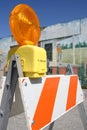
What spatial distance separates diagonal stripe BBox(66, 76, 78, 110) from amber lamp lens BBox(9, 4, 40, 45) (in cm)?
88

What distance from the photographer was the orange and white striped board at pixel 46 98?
191cm

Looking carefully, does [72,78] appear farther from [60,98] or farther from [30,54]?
[30,54]

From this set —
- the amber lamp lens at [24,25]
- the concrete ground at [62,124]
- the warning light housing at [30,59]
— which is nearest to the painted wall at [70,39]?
the concrete ground at [62,124]

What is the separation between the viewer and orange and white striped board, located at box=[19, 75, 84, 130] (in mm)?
1907

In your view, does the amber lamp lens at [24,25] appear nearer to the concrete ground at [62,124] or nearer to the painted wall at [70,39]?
the concrete ground at [62,124]

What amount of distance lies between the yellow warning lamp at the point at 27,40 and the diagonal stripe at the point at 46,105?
182 millimetres

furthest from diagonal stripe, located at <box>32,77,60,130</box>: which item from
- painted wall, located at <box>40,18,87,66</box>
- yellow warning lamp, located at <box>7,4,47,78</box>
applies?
painted wall, located at <box>40,18,87,66</box>

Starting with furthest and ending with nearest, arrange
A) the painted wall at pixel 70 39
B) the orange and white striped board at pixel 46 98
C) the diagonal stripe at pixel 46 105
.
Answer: the painted wall at pixel 70 39 < the diagonal stripe at pixel 46 105 < the orange and white striped board at pixel 46 98

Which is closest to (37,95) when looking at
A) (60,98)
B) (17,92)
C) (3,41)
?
(17,92)

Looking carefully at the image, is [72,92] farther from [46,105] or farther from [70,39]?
[70,39]

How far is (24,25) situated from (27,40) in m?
0.12

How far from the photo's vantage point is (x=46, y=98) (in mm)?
2225

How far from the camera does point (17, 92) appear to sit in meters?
2.13

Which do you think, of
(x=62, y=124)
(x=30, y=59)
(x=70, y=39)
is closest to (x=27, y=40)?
(x=30, y=59)
